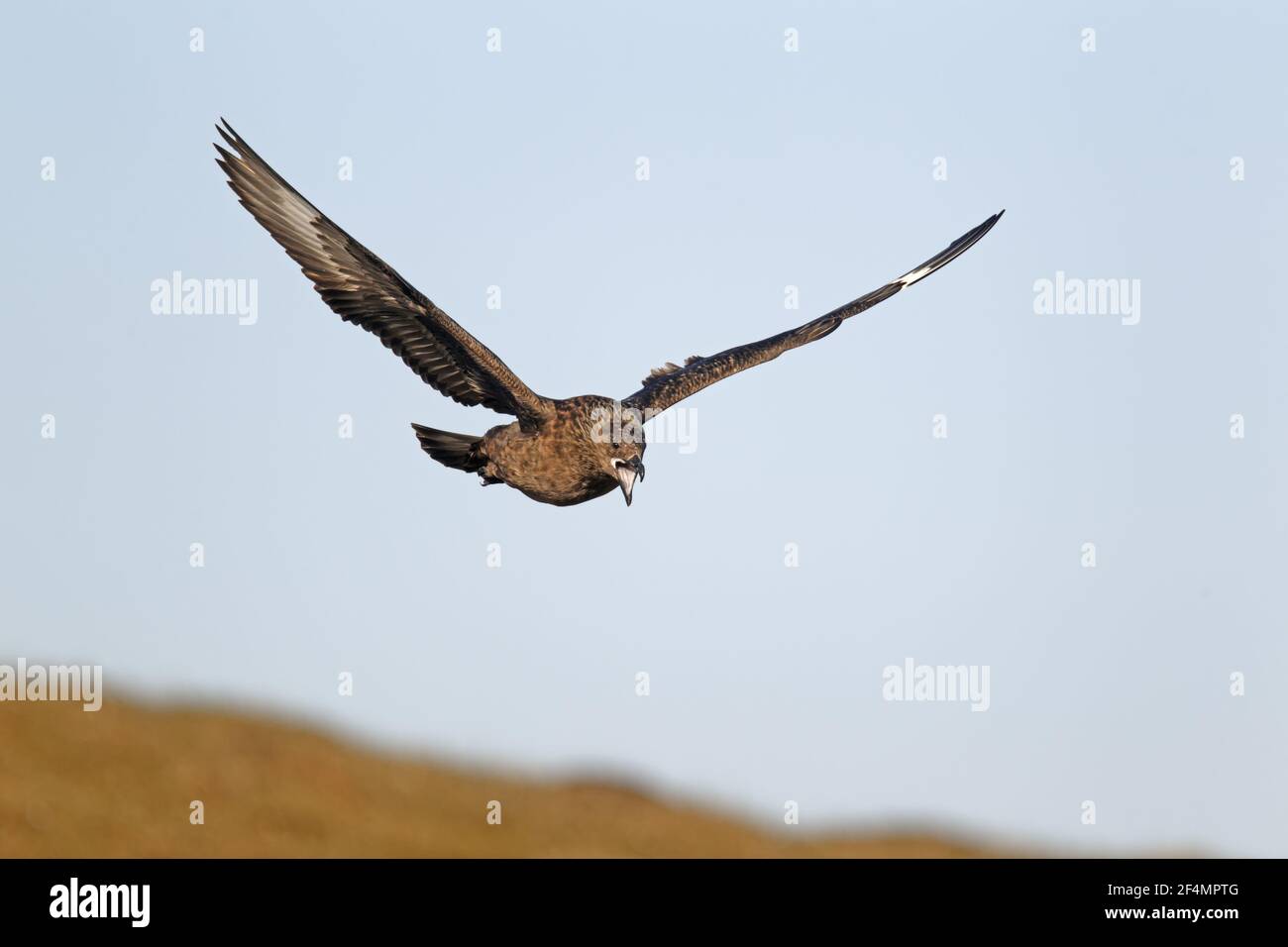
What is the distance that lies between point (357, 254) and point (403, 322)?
2.90 feet

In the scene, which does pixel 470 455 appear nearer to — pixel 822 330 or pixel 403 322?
pixel 403 322

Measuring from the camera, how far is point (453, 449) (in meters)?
13.2

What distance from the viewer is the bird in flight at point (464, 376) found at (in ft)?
38.8

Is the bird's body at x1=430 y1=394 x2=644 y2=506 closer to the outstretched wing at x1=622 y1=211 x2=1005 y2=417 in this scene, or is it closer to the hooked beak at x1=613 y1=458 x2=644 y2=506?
the hooked beak at x1=613 y1=458 x2=644 y2=506

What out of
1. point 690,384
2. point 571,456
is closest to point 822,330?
point 690,384

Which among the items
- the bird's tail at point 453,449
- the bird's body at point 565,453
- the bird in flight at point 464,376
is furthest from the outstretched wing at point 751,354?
the bird's tail at point 453,449

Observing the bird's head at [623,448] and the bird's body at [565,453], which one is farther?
the bird's body at [565,453]

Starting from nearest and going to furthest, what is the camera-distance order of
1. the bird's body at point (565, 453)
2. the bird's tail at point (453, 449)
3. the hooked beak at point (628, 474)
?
1. the hooked beak at point (628, 474)
2. the bird's body at point (565, 453)
3. the bird's tail at point (453, 449)

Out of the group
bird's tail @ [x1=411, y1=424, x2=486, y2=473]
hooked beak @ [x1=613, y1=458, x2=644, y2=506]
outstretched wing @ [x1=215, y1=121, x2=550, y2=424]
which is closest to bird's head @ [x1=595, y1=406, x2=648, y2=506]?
hooked beak @ [x1=613, y1=458, x2=644, y2=506]

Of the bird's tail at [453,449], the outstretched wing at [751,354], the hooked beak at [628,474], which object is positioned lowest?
the hooked beak at [628,474]

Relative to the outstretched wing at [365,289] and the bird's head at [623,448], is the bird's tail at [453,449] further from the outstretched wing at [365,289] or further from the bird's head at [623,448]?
the bird's head at [623,448]

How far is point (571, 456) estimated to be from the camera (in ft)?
39.3

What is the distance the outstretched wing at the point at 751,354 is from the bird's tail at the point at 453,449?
4.70 ft

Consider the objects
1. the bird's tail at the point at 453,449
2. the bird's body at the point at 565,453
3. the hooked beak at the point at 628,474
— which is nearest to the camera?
the hooked beak at the point at 628,474
